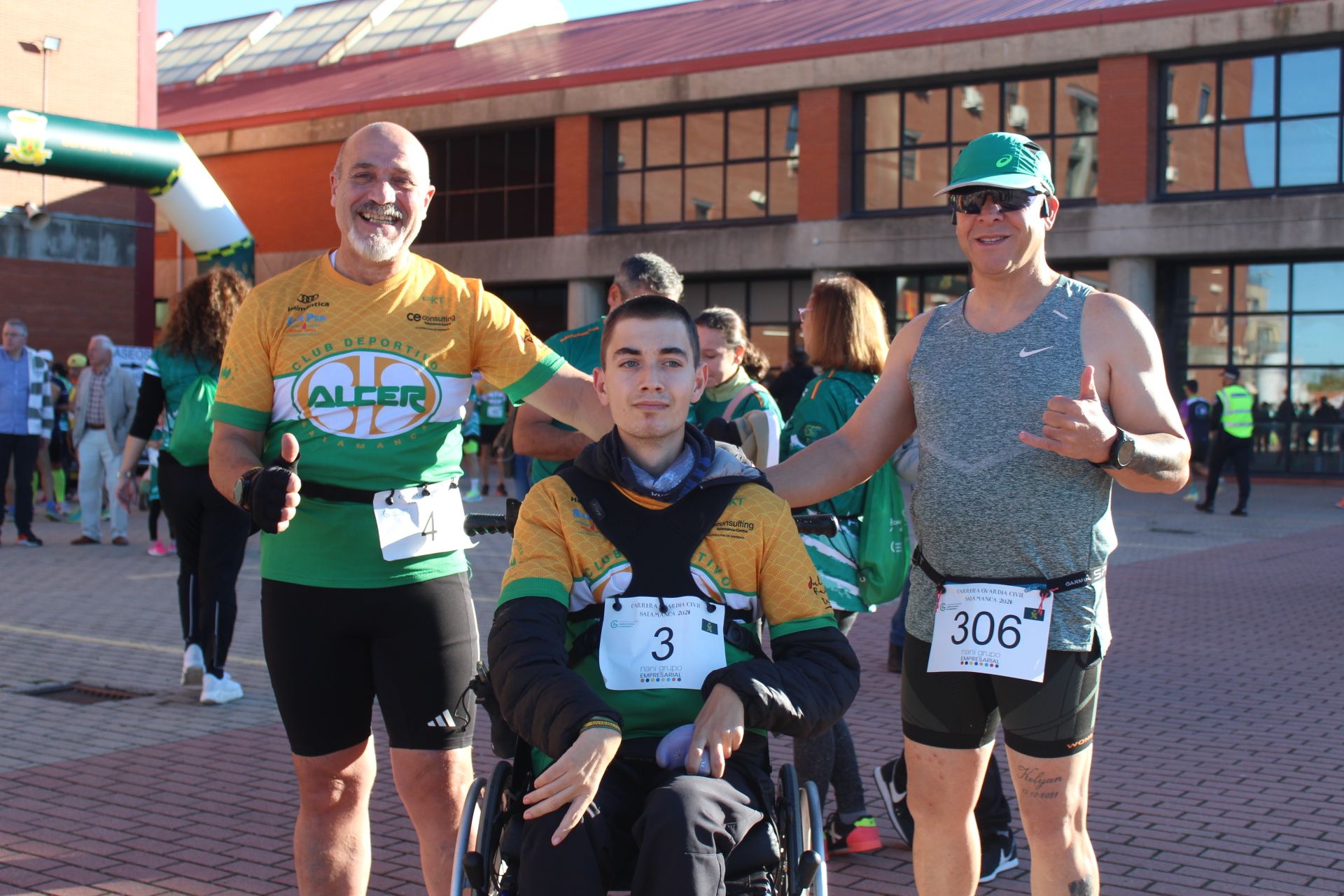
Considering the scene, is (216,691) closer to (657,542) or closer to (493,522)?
(493,522)

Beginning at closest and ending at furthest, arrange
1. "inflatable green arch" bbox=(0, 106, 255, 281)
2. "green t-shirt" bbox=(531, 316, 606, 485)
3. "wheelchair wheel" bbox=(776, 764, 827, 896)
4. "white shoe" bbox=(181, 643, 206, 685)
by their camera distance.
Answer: "wheelchair wheel" bbox=(776, 764, 827, 896), "green t-shirt" bbox=(531, 316, 606, 485), "white shoe" bbox=(181, 643, 206, 685), "inflatable green arch" bbox=(0, 106, 255, 281)

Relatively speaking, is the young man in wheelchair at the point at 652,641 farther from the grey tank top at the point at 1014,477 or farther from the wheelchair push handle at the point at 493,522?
A: the grey tank top at the point at 1014,477

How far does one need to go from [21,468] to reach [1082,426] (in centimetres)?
1305

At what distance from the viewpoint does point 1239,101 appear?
25.4 meters

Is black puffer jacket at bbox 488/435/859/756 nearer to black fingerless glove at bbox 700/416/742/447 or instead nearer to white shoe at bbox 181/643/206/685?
black fingerless glove at bbox 700/416/742/447

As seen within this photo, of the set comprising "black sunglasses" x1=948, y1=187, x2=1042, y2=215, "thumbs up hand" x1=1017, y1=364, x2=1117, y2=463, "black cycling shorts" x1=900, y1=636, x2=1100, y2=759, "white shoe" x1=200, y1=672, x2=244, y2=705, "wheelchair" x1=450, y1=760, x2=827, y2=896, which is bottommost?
"white shoe" x1=200, y1=672, x2=244, y2=705

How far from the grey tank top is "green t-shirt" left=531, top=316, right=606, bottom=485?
1792 millimetres

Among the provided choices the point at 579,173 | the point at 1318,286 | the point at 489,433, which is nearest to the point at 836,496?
the point at 489,433

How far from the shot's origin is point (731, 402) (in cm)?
528

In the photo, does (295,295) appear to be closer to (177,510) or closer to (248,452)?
(248,452)

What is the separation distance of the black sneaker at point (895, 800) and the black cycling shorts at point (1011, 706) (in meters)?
1.35

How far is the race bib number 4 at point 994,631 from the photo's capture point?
319 cm

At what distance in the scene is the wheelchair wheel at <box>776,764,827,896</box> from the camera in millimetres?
2662

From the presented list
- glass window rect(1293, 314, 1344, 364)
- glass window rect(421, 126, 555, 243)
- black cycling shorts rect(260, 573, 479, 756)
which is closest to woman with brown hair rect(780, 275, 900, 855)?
black cycling shorts rect(260, 573, 479, 756)
